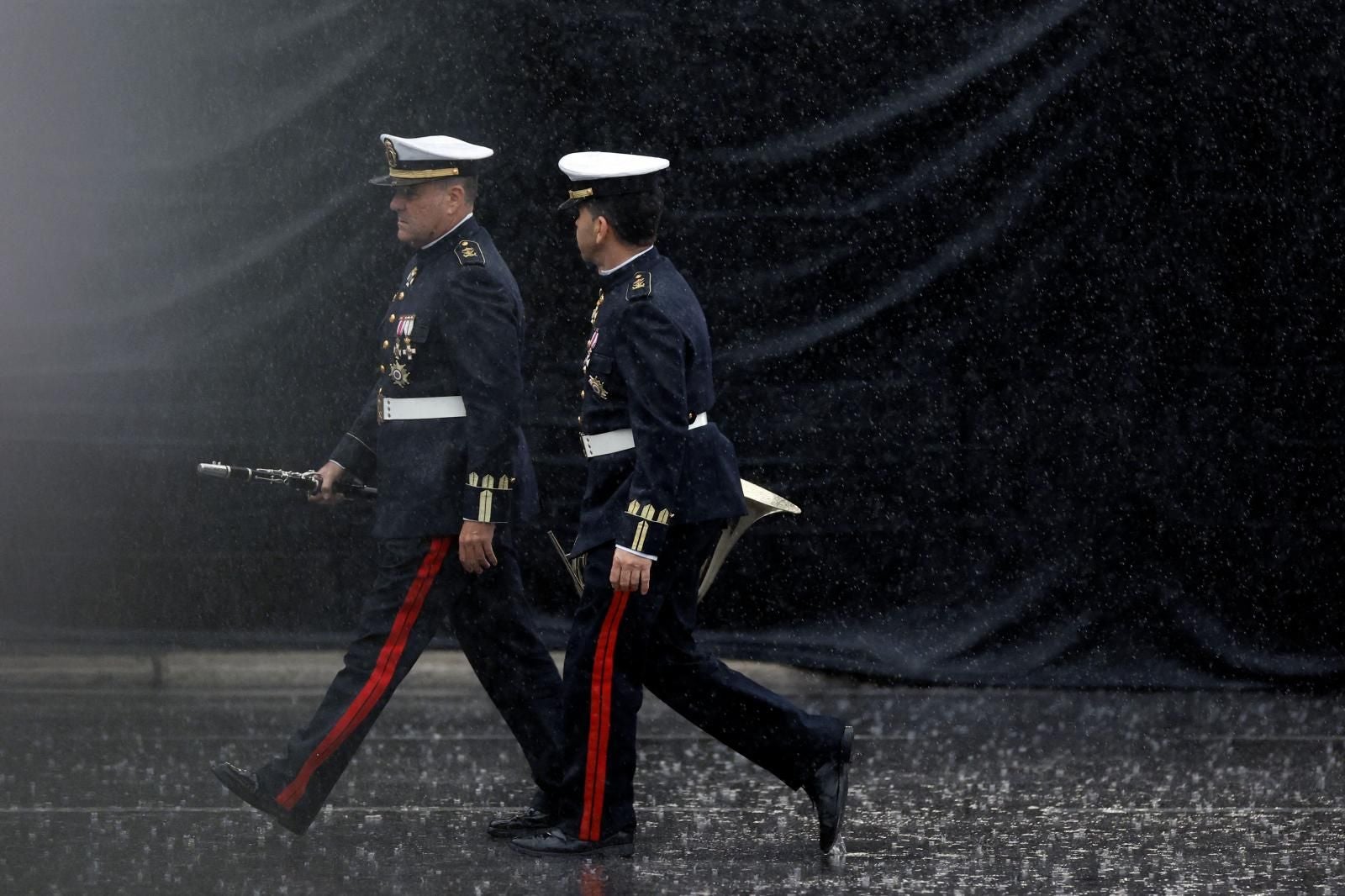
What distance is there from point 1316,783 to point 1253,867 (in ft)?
4.25

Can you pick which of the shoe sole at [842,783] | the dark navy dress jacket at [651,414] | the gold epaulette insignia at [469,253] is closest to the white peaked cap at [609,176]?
the dark navy dress jacket at [651,414]

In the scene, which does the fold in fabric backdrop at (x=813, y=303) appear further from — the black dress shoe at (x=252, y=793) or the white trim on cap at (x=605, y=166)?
the black dress shoe at (x=252, y=793)

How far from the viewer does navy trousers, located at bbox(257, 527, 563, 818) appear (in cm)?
543

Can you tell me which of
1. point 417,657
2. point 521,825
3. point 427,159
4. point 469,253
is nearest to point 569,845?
point 521,825

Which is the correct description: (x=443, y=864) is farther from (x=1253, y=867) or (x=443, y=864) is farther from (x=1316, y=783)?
(x=1316, y=783)

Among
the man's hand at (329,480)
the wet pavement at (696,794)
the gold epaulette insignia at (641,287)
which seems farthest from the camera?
the man's hand at (329,480)

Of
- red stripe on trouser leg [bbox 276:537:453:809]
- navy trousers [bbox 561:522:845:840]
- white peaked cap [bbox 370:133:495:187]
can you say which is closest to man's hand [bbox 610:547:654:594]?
navy trousers [bbox 561:522:845:840]

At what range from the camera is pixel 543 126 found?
810cm

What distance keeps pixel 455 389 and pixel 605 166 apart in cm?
78

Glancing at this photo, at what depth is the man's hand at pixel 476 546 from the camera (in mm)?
5520

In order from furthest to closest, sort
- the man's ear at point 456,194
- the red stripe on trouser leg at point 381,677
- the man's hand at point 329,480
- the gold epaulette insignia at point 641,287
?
1. the man's hand at point 329,480
2. the man's ear at point 456,194
3. the red stripe on trouser leg at point 381,677
4. the gold epaulette insignia at point 641,287

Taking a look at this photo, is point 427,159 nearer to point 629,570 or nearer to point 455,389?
point 455,389

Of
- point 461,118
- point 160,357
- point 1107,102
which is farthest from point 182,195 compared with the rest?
point 1107,102

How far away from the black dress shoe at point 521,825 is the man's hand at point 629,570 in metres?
0.83
